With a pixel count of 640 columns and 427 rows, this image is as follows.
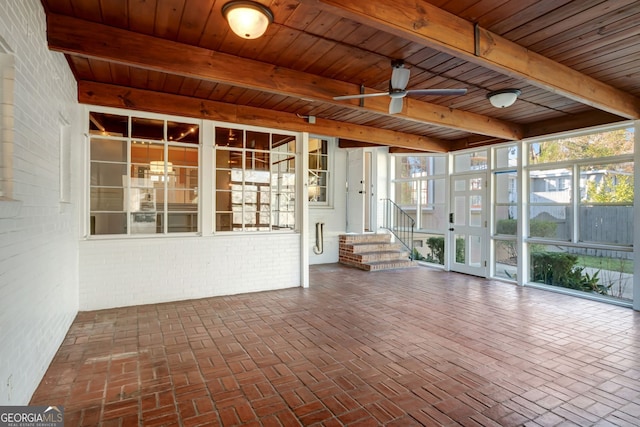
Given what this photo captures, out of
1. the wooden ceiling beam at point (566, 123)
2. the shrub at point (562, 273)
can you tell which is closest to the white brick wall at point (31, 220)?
the wooden ceiling beam at point (566, 123)

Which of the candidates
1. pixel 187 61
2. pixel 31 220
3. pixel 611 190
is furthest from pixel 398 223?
pixel 31 220

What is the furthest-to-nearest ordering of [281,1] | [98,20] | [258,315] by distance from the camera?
[258,315]
[98,20]
[281,1]

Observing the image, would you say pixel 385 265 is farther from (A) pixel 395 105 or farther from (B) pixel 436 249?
(A) pixel 395 105

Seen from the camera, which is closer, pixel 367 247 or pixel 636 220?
pixel 636 220

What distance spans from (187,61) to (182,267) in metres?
2.76

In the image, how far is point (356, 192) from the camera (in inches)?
318

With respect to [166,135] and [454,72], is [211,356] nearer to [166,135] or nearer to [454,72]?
[166,135]

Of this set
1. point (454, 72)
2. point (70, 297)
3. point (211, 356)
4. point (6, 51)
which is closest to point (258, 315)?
point (211, 356)

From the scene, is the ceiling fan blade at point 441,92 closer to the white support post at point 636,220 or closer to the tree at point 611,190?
the white support post at point 636,220

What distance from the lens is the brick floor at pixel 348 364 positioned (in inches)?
86.0

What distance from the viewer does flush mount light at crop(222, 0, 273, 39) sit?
2.39 metres

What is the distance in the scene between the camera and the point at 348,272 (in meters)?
6.95

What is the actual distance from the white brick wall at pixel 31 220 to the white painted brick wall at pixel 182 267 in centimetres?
94

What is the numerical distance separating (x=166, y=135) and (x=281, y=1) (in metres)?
2.92
